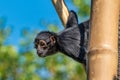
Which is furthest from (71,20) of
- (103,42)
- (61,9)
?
(103,42)

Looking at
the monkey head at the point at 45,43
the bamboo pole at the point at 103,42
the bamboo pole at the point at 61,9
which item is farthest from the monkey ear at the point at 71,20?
the bamboo pole at the point at 103,42

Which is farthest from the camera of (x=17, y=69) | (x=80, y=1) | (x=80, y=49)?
(x=17, y=69)

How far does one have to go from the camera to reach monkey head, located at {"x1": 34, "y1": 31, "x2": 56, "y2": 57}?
146 centimetres

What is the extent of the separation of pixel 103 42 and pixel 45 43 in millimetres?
299

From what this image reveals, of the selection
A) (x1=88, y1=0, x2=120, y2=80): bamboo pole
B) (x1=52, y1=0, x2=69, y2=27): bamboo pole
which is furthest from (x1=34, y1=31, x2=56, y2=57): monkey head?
(x1=88, y1=0, x2=120, y2=80): bamboo pole

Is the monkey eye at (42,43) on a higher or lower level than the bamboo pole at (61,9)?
lower

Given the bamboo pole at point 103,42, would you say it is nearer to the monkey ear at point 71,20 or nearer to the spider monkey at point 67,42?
the spider monkey at point 67,42

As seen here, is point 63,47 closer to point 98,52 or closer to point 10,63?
point 98,52

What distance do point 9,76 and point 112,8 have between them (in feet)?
22.9

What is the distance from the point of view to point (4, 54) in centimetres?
802

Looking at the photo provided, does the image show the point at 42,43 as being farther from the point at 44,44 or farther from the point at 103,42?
the point at 103,42

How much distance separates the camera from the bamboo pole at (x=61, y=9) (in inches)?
63.5

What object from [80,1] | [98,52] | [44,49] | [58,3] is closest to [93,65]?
[98,52]

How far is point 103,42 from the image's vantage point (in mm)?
1225
